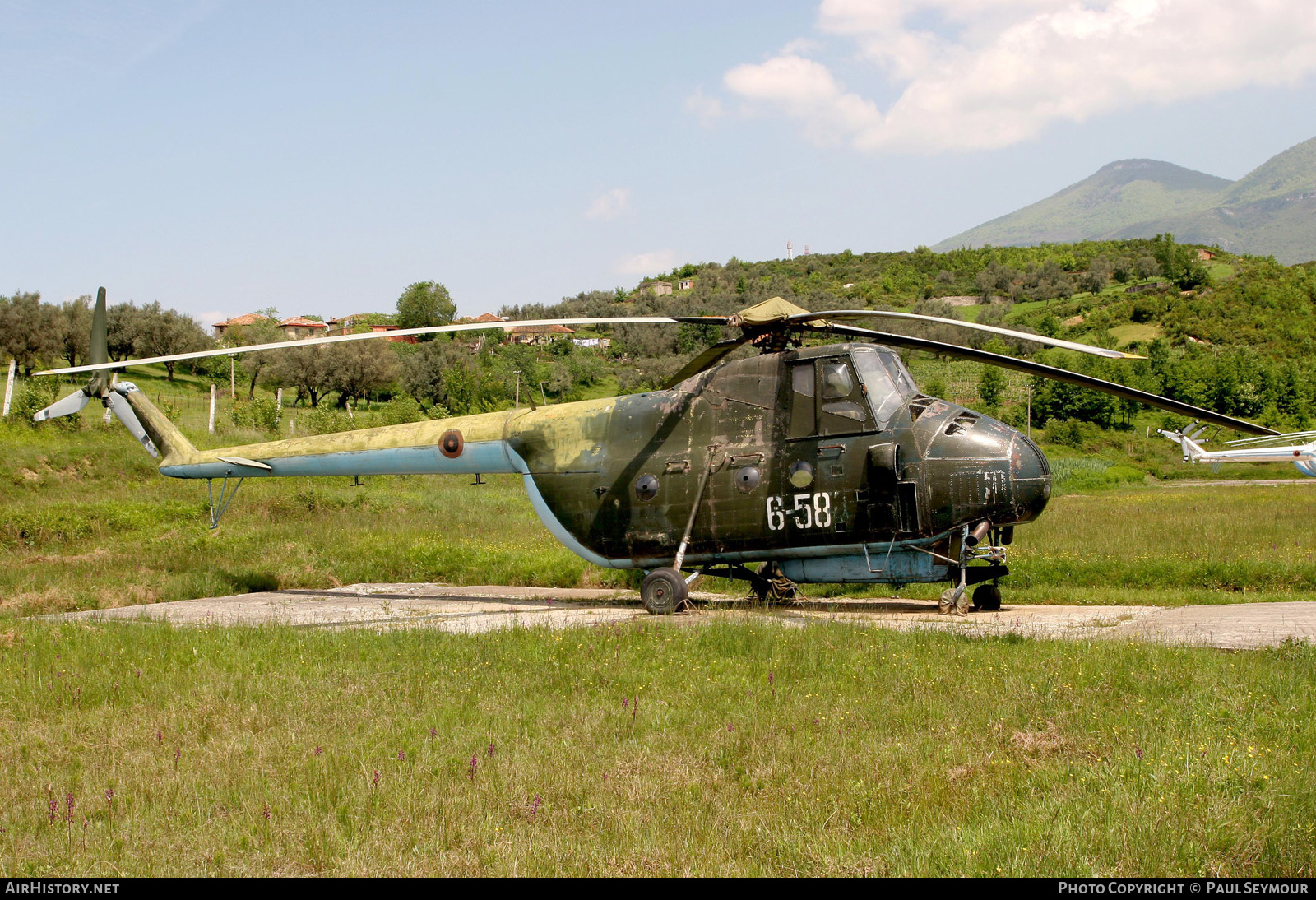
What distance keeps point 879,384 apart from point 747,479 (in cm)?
238

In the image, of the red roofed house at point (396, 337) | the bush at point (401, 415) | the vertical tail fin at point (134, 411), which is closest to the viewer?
the red roofed house at point (396, 337)

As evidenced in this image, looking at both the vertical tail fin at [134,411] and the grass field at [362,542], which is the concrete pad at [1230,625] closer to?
the grass field at [362,542]

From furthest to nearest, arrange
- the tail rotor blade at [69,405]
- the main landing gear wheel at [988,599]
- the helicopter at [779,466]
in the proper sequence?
the tail rotor blade at [69,405] < the main landing gear wheel at [988,599] < the helicopter at [779,466]

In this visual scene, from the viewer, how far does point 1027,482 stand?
13.0m

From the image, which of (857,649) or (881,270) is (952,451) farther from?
(881,270)

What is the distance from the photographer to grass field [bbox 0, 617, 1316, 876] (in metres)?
5.28

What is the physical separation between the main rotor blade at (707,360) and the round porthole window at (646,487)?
1.59 meters

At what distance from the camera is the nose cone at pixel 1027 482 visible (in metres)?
13.0

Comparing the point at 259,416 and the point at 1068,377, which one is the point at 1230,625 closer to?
the point at 1068,377

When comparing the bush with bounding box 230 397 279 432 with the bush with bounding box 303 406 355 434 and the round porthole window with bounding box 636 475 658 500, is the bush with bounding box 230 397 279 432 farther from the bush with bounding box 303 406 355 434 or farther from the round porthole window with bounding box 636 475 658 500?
the round porthole window with bounding box 636 475 658 500

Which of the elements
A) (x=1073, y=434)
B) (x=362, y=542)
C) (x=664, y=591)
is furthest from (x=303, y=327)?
(x=664, y=591)

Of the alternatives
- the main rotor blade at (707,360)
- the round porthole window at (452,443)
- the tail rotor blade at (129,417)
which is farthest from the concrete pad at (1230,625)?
the tail rotor blade at (129,417)

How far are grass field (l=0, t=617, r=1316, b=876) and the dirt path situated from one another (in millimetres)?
1583
